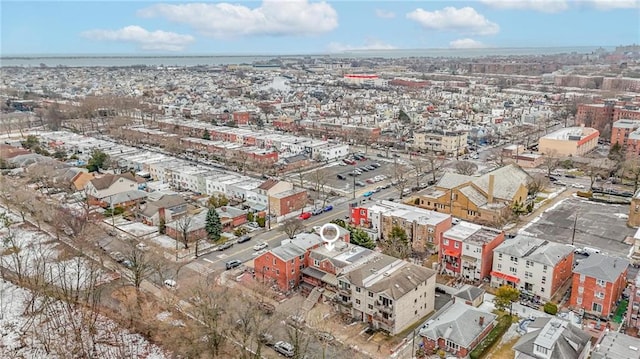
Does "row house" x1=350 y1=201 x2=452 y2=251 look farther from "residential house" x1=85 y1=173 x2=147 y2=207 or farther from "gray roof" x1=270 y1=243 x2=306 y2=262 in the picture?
"residential house" x1=85 y1=173 x2=147 y2=207

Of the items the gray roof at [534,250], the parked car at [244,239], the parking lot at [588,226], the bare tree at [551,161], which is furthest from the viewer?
the bare tree at [551,161]

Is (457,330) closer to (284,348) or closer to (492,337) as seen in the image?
(492,337)

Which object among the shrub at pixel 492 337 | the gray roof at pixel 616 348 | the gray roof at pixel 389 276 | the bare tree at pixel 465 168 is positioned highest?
the bare tree at pixel 465 168

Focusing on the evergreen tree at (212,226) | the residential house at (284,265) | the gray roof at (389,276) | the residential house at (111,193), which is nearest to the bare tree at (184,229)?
the evergreen tree at (212,226)

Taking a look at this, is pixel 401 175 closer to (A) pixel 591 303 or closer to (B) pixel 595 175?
(B) pixel 595 175

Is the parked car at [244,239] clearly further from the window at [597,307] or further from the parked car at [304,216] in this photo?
the window at [597,307]

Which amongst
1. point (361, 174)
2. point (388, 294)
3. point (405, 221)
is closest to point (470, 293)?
A: point (388, 294)
